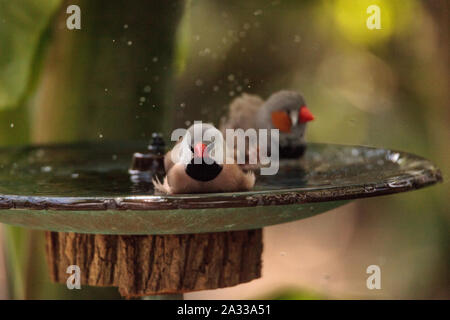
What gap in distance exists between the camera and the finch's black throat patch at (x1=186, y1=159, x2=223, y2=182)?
1176mm

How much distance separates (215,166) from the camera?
1185 millimetres

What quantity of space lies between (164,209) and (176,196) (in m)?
0.03

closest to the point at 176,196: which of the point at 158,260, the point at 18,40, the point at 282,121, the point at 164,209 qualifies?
the point at 164,209

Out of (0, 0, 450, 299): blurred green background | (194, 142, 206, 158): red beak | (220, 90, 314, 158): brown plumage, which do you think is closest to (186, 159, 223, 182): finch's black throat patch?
(194, 142, 206, 158): red beak

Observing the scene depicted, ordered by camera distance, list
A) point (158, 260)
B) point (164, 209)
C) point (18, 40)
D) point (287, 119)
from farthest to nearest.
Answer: point (18, 40) < point (287, 119) < point (158, 260) < point (164, 209)

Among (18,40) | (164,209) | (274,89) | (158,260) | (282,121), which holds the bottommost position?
(158,260)

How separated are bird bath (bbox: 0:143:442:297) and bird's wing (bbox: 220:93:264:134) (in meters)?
0.20

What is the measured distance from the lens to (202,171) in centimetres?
118

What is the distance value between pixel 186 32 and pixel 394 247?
4.06 ft

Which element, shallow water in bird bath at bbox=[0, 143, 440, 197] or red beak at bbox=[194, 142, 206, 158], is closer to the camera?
red beak at bbox=[194, 142, 206, 158]

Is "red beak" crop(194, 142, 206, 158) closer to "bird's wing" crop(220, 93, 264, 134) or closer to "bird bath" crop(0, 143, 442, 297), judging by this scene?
"bird bath" crop(0, 143, 442, 297)

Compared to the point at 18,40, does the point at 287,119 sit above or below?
below

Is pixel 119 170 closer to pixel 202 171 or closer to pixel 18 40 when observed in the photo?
pixel 202 171

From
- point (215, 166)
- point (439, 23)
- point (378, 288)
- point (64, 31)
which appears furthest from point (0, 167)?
point (439, 23)
